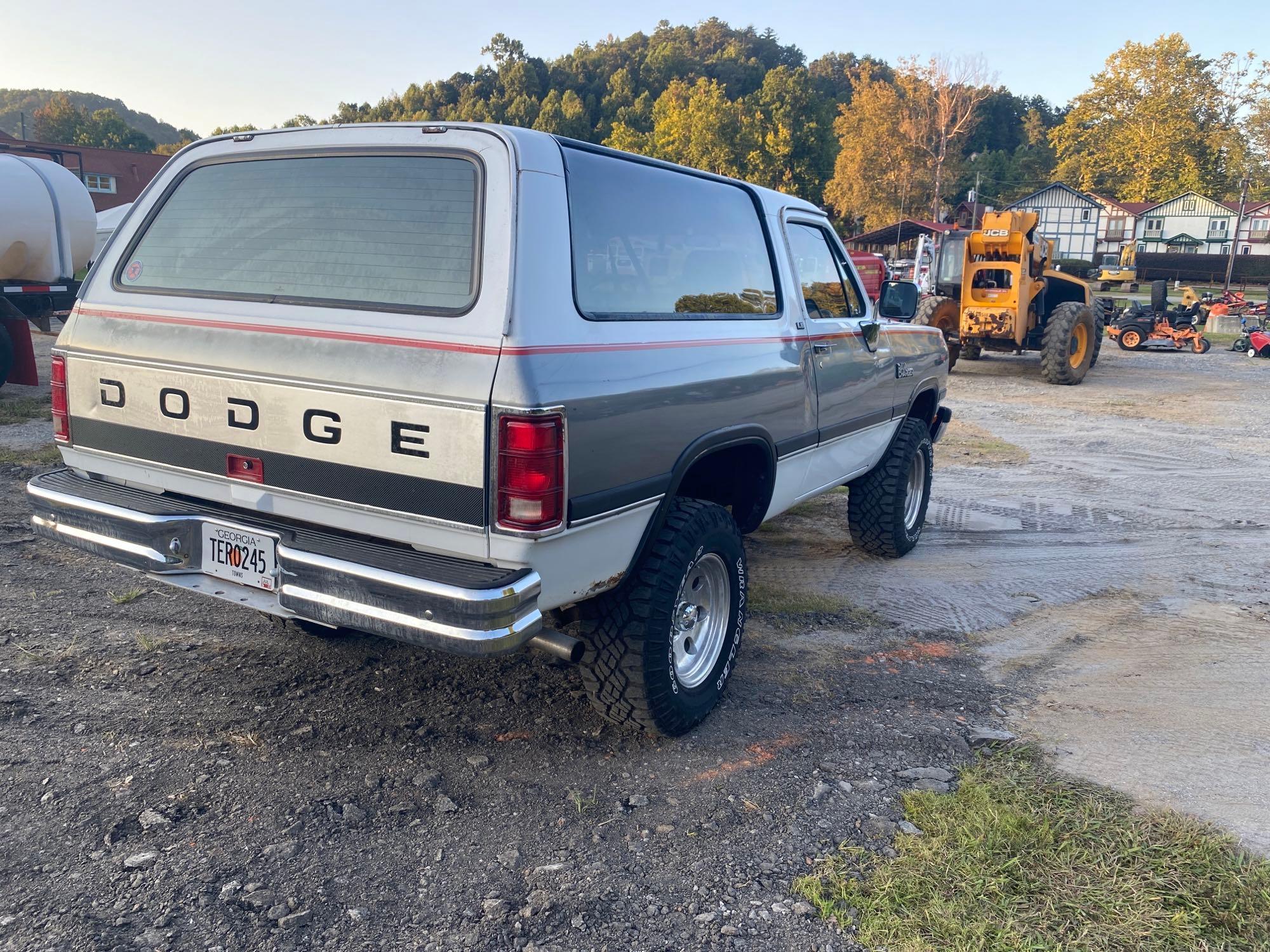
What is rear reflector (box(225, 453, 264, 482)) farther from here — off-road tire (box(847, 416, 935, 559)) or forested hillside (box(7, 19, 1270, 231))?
forested hillside (box(7, 19, 1270, 231))

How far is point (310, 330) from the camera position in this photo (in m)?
2.91

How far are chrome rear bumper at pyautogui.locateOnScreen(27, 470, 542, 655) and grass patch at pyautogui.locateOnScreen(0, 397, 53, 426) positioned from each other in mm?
6290

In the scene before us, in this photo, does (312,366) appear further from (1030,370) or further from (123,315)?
(1030,370)

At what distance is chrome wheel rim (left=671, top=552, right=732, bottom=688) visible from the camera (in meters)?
3.54

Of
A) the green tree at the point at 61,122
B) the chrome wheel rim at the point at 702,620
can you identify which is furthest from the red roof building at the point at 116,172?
the chrome wheel rim at the point at 702,620

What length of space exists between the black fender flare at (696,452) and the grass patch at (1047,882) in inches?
46.3

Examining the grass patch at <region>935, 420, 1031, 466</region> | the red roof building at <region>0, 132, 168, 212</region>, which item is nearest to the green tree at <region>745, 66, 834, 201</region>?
the red roof building at <region>0, 132, 168, 212</region>

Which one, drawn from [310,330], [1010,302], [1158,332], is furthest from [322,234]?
[1158,332]

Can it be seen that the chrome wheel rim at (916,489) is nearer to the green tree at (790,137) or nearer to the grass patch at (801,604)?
the grass patch at (801,604)

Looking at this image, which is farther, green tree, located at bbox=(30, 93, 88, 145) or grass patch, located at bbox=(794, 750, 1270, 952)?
green tree, located at bbox=(30, 93, 88, 145)

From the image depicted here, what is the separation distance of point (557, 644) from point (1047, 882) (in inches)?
63.5

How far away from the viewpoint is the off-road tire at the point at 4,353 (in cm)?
1009

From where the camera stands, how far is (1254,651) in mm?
4527

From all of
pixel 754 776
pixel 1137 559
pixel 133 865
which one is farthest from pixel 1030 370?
pixel 133 865
